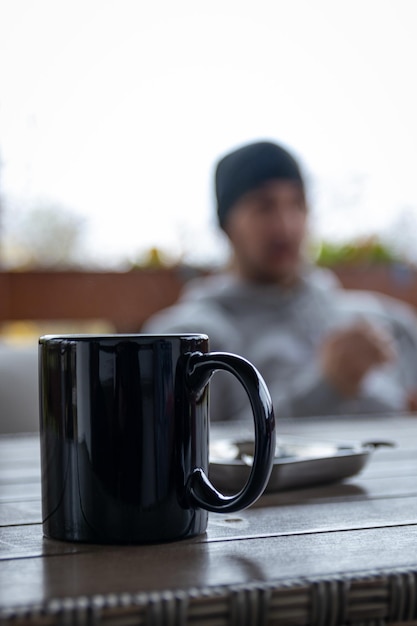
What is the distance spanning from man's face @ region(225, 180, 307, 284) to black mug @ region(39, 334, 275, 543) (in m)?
1.64

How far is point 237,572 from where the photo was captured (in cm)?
44

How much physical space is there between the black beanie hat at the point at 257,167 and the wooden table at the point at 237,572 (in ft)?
5.21

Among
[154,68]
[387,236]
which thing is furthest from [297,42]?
[387,236]

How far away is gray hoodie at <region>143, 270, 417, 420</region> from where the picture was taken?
1898mm

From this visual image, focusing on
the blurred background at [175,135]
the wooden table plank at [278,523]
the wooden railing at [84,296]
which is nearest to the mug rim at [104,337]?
the wooden table plank at [278,523]

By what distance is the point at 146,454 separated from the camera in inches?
19.6

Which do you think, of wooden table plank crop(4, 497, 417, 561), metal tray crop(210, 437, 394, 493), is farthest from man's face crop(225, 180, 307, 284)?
wooden table plank crop(4, 497, 417, 561)

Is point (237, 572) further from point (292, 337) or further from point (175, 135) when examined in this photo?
point (175, 135)

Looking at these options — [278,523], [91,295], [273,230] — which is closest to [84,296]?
[91,295]

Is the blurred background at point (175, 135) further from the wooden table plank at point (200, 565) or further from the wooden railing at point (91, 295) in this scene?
the wooden table plank at point (200, 565)

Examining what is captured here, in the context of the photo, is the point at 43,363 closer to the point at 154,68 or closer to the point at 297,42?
the point at 154,68

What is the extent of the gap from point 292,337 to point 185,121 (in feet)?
6.16

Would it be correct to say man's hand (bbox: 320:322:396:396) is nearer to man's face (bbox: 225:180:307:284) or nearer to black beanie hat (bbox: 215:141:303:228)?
man's face (bbox: 225:180:307:284)

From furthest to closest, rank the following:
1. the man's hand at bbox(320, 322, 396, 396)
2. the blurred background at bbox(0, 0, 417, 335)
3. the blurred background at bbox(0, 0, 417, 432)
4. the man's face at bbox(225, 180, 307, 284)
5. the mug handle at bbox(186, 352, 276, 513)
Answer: the blurred background at bbox(0, 0, 417, 335)
the blurred background at bbox(0, 0, 417, 432)
the man's face at bbox(225, 180, 307, 284)
the man's hand at bbox(320, 322, 396, 396)
the mug handle at bbox(186, 352, 276, 513)
